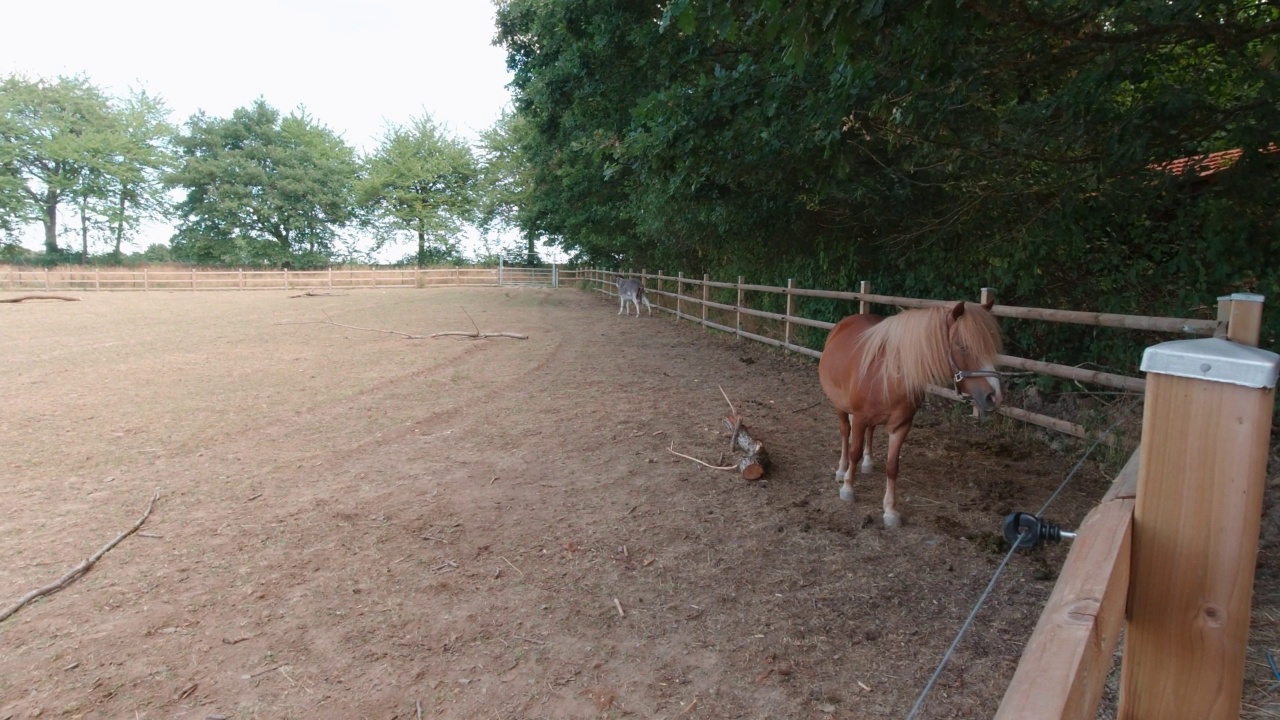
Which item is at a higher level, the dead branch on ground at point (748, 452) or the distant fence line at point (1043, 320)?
the distant fence line at point (1043, 320)

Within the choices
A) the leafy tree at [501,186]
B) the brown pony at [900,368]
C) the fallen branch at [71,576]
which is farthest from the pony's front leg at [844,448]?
the leafy tree at [501,186]

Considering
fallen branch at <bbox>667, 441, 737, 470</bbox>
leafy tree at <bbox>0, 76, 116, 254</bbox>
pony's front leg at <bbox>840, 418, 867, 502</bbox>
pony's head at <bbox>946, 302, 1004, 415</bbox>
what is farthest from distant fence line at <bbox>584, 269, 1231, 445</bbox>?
leafy tree at <bbox>0, 76, 116, 254</bbox>

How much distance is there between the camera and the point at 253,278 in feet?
97.9

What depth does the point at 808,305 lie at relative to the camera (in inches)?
371

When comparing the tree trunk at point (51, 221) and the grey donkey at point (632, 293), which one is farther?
the tree trunk at point (51, 221)

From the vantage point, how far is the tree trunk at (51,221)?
3450cm

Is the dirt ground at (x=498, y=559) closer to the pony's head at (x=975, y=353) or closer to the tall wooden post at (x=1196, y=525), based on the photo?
the pony's head at (x=975, y=353)

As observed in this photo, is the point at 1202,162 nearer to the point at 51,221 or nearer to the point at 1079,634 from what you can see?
the point at 1079,634

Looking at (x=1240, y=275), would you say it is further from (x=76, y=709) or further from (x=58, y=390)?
(x=58, y=390)

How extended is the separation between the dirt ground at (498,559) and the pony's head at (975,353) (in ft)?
3.09

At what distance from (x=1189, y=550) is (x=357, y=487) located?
460 cm

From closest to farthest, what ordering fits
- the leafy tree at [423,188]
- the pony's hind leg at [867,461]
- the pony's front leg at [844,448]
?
the pony's front leg at [844,448], the pony's hind leg at [867,461], the leafy tree at [423,188]

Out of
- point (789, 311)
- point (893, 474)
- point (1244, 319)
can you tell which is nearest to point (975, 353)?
point (893, 474)

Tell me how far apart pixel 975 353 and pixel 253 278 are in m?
33.3
